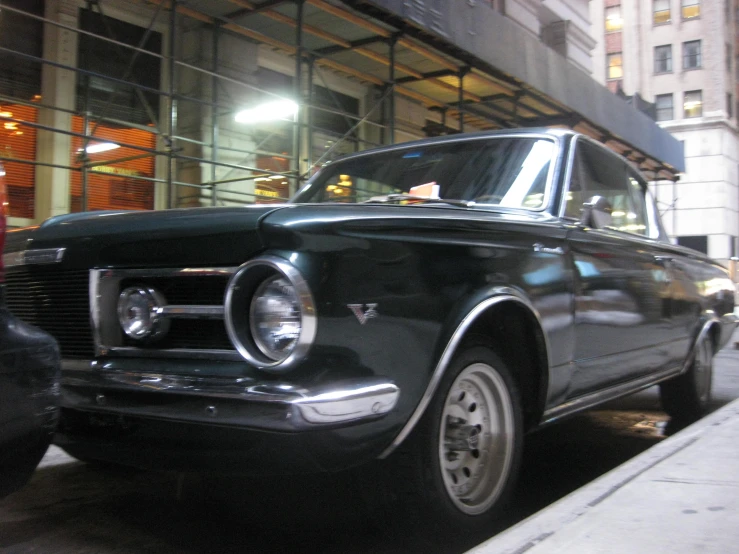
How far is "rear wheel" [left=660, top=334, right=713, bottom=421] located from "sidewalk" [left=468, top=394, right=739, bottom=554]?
79.8 inches

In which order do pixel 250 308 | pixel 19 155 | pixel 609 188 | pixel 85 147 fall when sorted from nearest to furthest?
pixel 250 308 → pixel 609 188 → pixel 85 147 → pixel 19 155

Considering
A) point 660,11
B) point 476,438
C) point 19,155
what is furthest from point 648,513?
point 660,11

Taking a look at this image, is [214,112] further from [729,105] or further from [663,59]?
[729,105]

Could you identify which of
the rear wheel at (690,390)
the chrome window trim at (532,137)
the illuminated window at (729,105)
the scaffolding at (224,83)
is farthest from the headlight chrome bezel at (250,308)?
the illuminated window at (729,105)

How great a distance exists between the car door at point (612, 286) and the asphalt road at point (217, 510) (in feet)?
1.80

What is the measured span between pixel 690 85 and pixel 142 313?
1660 inches

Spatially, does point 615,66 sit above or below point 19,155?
above

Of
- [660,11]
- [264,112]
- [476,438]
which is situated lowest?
[476,438]

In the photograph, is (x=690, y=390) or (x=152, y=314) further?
(x=690, y=390)

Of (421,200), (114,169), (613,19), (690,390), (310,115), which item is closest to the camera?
(421,200)

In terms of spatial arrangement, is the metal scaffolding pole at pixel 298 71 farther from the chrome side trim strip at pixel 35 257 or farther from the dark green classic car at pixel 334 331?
the chrome side trim strip at pixel 35 257

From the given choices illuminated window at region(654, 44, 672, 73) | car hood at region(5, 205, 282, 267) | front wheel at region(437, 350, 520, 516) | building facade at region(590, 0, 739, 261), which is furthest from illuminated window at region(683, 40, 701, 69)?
car hood at region(5, 205, 282, 267)

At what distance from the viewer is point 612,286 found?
3.64 metres

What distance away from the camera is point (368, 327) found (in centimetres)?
222
